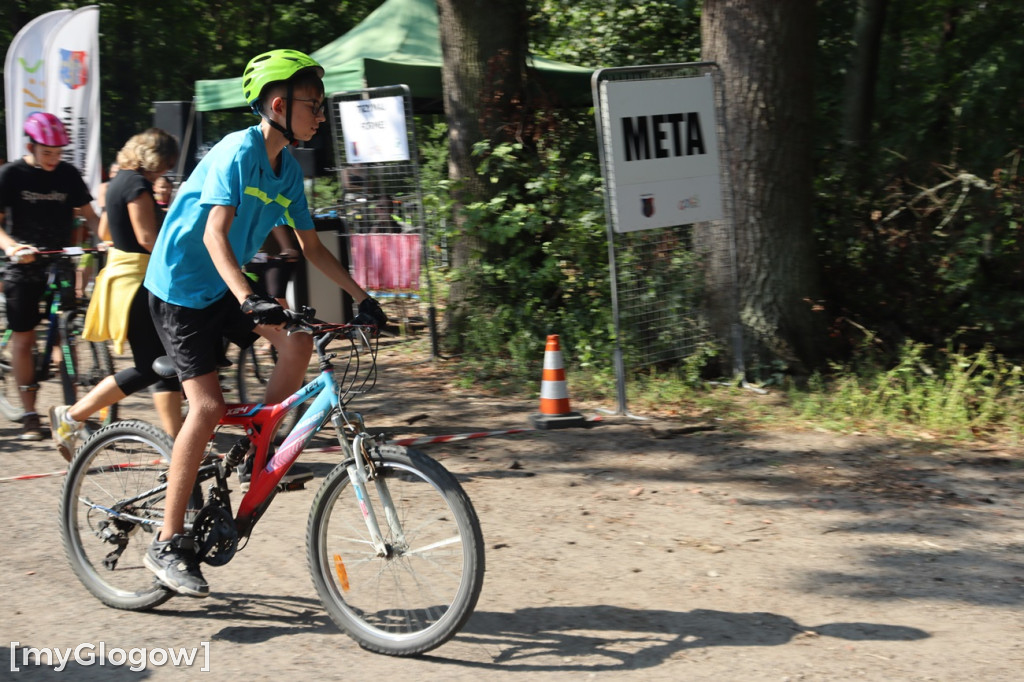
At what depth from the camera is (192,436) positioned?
4.11 m

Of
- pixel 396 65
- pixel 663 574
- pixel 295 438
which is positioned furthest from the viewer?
pixel 396 65

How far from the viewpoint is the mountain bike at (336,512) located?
12.4 ft

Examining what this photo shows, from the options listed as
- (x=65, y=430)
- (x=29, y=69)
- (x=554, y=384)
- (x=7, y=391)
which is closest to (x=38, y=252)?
(x=7, y=391)

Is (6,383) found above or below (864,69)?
below

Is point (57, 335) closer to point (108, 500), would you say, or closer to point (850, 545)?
point (108, 500)

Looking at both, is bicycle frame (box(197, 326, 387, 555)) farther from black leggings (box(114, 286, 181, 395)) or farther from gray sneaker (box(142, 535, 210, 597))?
black leggings (box(114, 286, 181, 395))

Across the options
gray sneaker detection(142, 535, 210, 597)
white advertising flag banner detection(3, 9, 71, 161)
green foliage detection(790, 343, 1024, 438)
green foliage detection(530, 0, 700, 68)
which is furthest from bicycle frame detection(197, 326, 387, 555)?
green foliage detection(530, 0, 700, 68)

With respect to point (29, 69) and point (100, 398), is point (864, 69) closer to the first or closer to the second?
point (29, 69)

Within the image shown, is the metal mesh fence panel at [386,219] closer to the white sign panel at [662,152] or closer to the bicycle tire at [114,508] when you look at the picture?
the white sign panel at [662,152]

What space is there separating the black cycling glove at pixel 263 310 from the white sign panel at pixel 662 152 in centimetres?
419

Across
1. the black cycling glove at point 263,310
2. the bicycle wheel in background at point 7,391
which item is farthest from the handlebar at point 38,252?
the black cycling glove at point 263,310

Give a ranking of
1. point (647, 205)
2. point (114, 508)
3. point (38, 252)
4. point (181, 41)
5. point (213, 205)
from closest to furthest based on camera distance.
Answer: point (213, 205), point (114, 508), point (38, 252), point (647, 205), point (181, 41)

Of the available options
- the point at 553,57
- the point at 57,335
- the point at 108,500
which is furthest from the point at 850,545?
the point at 553,57

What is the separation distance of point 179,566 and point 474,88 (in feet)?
21.6
